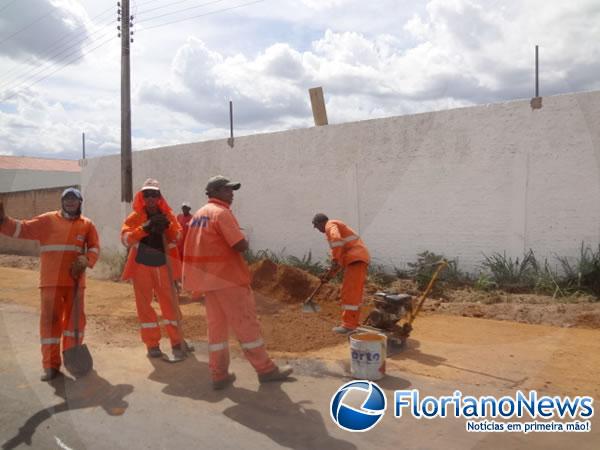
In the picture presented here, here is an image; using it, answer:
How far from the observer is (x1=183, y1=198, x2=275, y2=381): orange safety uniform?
15.2ft

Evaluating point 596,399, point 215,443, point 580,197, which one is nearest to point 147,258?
point 215,443

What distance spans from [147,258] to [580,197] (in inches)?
261

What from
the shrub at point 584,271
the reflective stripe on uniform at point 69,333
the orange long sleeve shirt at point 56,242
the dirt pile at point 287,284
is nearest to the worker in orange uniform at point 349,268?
the dirt pile at point 287,284

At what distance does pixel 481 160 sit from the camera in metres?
9.26

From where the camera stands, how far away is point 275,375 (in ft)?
15.7

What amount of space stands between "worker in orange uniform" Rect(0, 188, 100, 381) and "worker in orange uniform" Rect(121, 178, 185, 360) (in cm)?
44

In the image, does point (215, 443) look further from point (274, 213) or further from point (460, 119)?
point (274, 213)

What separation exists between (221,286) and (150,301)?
140 cm

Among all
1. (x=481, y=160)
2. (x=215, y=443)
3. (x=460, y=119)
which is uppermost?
(x=460, y=119)

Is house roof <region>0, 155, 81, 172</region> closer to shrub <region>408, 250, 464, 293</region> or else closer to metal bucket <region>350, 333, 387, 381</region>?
shrub <region>408, 250, 464, 293</region>

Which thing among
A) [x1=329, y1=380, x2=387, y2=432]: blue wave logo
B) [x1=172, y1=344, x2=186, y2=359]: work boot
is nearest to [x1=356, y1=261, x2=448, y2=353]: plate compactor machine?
[x1=329, y1=380, x2=387, y2=432]: blue wave logo

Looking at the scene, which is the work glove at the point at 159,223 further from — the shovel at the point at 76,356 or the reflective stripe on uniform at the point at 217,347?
the reflective stripe on uniform at the point at 217,347

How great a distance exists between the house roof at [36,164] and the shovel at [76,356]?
3116cm

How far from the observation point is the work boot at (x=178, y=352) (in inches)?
222
